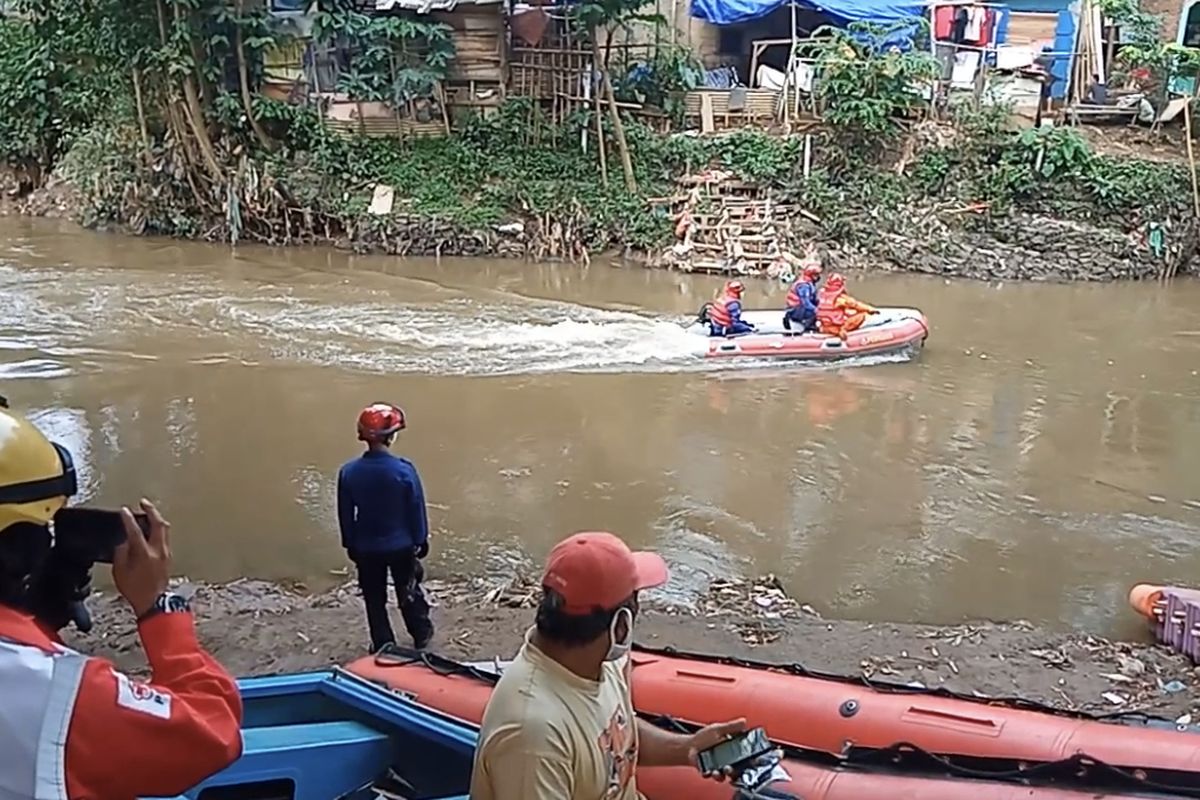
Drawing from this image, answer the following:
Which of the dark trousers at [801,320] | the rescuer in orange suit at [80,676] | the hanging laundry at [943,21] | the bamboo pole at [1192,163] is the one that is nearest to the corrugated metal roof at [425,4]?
the hanging laundry at [943,21]

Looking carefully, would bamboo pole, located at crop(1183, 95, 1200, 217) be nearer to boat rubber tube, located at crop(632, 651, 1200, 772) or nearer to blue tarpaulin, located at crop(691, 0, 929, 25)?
blue tarpaulin, located at crop(691, 0, 929, 25)

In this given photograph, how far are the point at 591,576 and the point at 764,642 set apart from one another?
4.10m

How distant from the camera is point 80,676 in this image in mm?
1633

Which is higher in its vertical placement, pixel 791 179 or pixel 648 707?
pixel 791 179

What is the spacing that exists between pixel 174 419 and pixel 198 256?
9.08 metres

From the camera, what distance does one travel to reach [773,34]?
23141mm

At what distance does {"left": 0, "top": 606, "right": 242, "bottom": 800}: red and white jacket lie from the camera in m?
1.59

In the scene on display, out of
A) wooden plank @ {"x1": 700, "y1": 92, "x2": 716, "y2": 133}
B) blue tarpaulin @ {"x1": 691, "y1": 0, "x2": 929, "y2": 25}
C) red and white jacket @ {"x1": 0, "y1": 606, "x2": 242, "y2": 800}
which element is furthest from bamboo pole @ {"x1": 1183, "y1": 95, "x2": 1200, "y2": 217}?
red and white jacket @ {"x1": 0, "y1": 606, "x2": 242, "y2": 800}

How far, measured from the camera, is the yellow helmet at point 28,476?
5.50 ft

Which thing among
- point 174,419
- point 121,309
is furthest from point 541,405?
point 121,309

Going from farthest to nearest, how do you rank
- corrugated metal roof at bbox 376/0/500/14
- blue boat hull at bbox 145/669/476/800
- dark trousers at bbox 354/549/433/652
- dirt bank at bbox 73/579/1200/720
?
corrugated metal roof at bbox 376/0/500/14 → dirt bank at bbox 73/579/1200/720 → dark trousers at bbox 354/549/433/652 → blue boat hull at bbox 145/669/476/800

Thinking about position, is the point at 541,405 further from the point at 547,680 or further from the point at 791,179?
the point at 791,179

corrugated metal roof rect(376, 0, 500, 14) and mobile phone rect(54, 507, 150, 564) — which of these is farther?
corrugated metal roof rect(376, 0, 500, 14)

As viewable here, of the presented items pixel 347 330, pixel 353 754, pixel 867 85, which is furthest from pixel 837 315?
pixel 353 754
